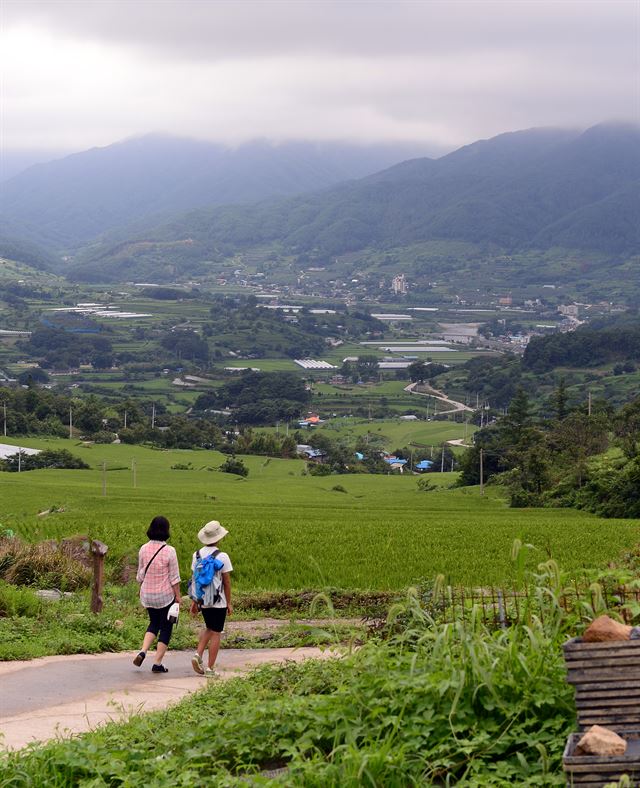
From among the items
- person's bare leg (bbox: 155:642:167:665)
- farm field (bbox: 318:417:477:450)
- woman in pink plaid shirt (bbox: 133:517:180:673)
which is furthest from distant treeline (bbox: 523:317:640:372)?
person's bare leg (bbox: 155:642:167:665)

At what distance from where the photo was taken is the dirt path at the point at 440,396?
397 ft

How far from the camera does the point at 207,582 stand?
401 inches

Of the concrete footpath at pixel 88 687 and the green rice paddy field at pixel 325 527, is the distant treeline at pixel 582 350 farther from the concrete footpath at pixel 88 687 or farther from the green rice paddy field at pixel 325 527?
the concrete footpath at pixel 88 687

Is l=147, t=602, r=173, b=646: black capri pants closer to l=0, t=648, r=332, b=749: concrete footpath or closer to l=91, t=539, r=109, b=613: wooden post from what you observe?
l=0, t=648, r=332, b=749: concrete footpath

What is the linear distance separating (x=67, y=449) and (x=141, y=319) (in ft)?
399

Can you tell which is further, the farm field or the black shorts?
the farm field

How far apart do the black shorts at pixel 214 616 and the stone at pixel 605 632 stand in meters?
4.99

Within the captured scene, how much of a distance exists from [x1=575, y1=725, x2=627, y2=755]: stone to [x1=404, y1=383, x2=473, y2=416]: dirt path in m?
112

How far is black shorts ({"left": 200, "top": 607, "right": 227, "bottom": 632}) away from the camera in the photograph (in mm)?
10234

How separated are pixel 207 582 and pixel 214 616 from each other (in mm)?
347

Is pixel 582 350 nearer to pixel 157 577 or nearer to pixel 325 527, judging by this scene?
pixel 325 527

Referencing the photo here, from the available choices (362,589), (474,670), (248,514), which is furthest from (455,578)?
(248,514)

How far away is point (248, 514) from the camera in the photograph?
3186 cm

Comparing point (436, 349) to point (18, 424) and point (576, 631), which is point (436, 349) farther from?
point (576, 631)
